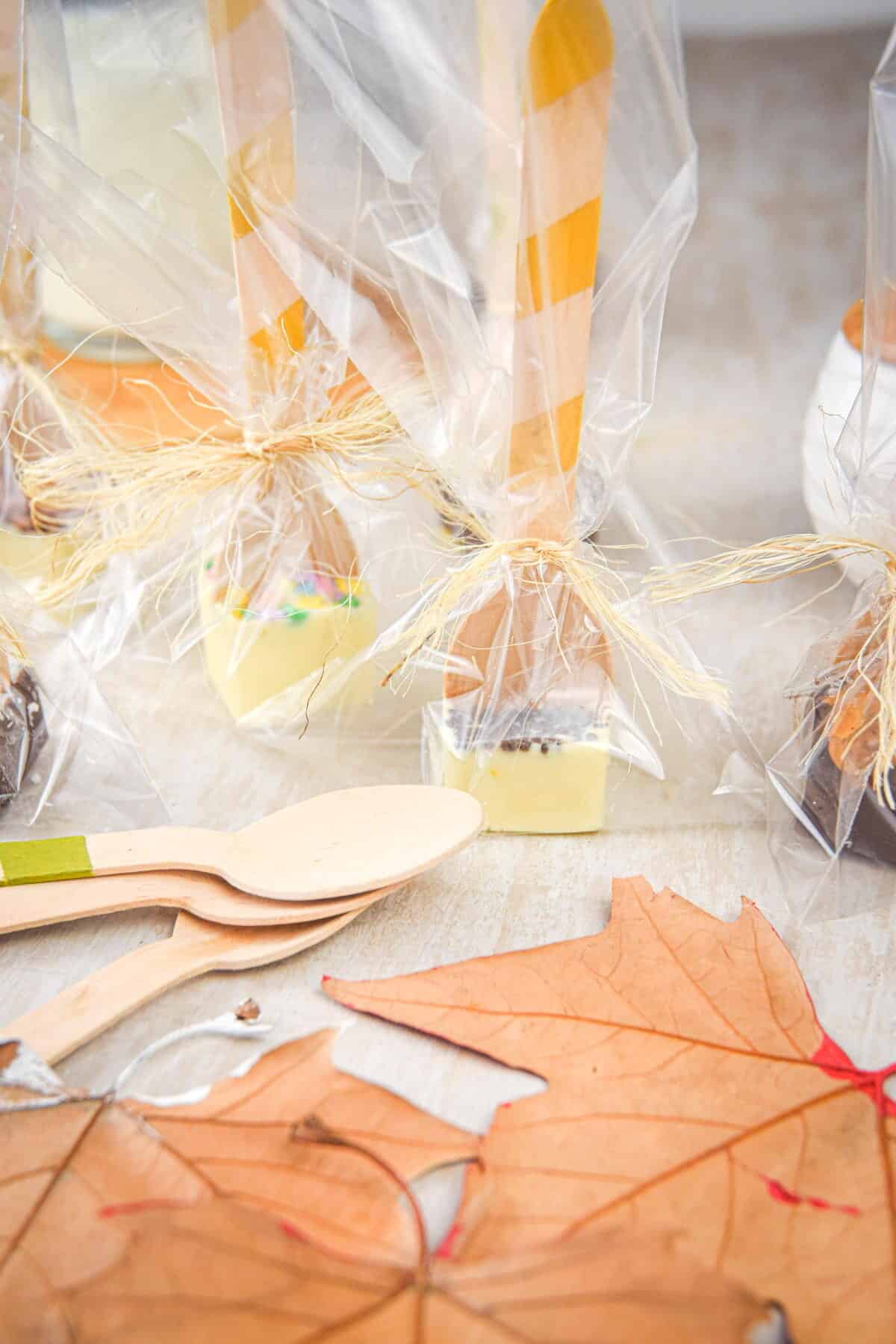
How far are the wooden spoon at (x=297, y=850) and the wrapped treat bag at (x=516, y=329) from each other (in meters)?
0.05

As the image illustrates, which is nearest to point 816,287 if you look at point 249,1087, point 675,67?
point 675,67

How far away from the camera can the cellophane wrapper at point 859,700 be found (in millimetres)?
453

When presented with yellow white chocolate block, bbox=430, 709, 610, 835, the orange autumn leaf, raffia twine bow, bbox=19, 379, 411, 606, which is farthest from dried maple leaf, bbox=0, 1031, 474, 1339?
raffia twine bow, bbox=19, 379, 411, 606

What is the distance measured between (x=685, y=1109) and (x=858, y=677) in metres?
0.19

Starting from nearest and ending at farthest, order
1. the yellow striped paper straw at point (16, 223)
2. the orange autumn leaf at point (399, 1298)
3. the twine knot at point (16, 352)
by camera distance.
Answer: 1. the orange autumn leaf at point (399, 1298)
2. the yellow striped paper straw at point (16, 223)
3. the twine knot at point (16, 352)

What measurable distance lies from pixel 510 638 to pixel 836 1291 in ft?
0.92

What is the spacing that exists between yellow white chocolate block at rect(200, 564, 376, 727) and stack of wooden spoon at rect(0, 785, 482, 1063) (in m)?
0.11

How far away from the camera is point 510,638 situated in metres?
0.51

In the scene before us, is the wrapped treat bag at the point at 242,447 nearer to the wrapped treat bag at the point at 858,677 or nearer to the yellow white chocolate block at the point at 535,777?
the yellow white chocolate block at the point at 535,777

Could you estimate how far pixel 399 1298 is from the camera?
29 cm

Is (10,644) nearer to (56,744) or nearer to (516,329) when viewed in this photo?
(56,744)

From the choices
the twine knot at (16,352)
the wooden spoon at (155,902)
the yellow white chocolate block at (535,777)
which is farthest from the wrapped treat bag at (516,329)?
the twine knot at (16,352)

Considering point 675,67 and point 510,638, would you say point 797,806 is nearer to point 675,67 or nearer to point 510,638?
point 510,638

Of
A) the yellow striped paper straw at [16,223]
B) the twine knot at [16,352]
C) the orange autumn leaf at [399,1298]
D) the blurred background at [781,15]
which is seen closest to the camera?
the orange autumn leaf at [399,1298]
